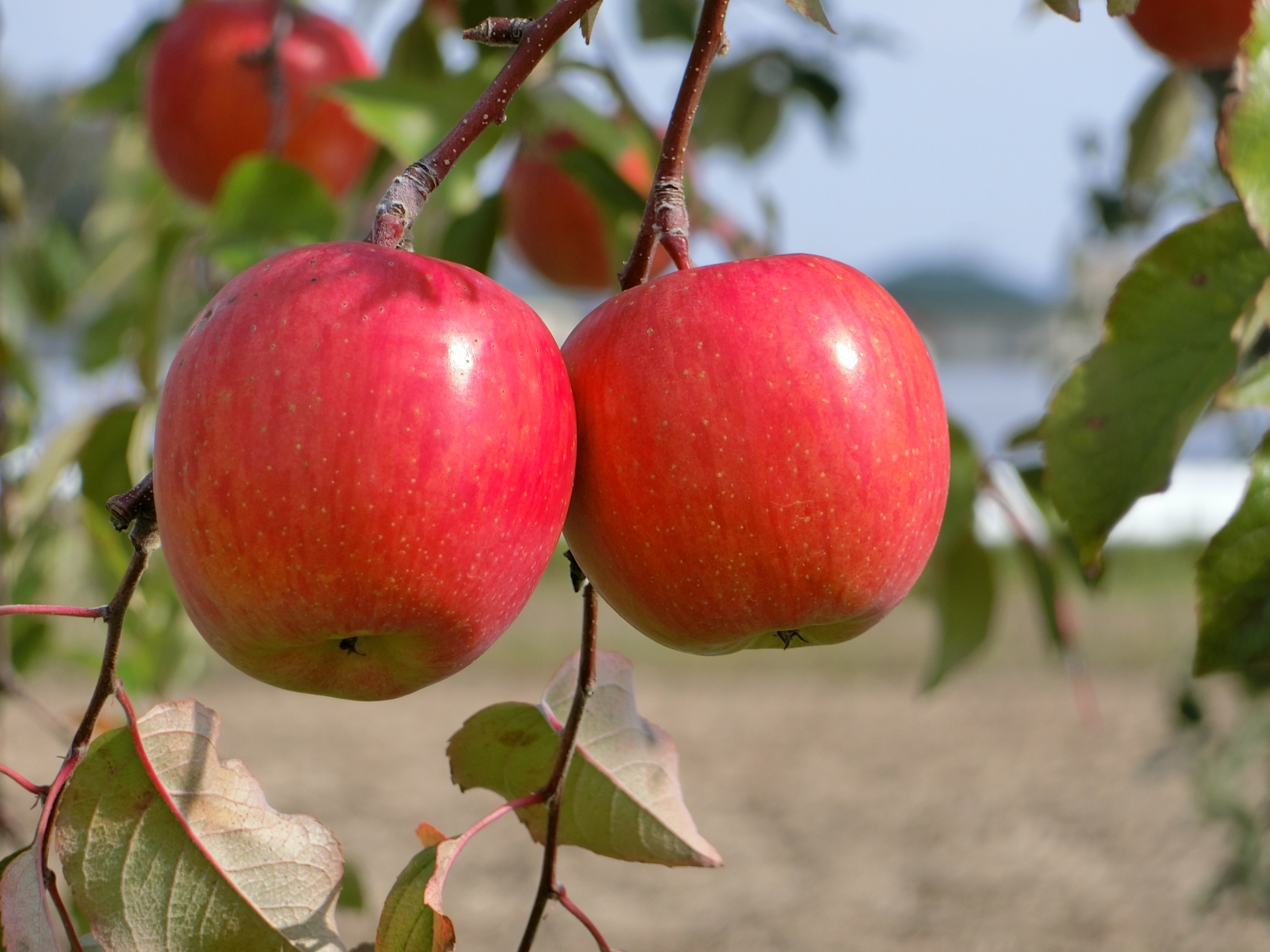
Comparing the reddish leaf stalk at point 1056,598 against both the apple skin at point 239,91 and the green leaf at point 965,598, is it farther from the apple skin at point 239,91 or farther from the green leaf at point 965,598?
the apple skin at point 239,91

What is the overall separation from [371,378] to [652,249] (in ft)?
0.46

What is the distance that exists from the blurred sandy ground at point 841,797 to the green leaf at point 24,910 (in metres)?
1.18

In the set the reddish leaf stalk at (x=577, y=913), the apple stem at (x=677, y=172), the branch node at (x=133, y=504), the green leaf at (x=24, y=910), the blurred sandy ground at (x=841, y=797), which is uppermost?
the apple stem at (x=677, y=172)

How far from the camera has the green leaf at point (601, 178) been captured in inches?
35.5

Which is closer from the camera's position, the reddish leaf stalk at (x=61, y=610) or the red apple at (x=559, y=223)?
the reddish leaf stalk at (x=61, y=610)

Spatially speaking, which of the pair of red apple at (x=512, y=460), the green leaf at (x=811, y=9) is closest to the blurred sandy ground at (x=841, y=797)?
the pair of red apple at (x=512, y=460)

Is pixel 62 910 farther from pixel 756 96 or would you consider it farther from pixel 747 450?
pixel 756 96

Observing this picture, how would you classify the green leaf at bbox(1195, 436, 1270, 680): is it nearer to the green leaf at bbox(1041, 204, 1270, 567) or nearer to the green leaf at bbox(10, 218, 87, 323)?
the green leaf at bbox(1041, 204, 1270, 567)

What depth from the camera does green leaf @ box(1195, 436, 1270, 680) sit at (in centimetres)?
47

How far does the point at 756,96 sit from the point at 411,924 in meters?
1.17

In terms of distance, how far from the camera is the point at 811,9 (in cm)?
43

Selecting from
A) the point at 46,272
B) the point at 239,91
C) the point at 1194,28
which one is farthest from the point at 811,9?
the point at 46,272

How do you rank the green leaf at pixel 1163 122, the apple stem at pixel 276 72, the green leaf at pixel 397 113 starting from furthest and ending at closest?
the green leaf at pixel 1163 122, the apple stem at pixel 276 72, the green leaf at pixel 397 113

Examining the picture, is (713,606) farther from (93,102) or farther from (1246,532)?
Result: (93,102)
